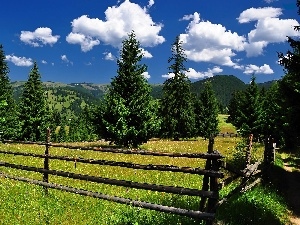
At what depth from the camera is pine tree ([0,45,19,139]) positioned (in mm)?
46688

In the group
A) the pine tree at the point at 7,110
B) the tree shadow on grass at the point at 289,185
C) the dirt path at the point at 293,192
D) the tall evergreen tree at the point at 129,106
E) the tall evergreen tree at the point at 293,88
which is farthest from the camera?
the pine tree at the point at 7,110

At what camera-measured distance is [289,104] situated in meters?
18.3

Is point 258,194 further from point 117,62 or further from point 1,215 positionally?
point 117,62

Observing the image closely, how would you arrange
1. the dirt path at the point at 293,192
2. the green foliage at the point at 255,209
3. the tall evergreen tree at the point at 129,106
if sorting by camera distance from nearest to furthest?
the green foliage at the point at 255,209
the dirt path at the point at 293,192
the tall evergreen tree at the point at 129,106

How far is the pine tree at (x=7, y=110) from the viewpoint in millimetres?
46688

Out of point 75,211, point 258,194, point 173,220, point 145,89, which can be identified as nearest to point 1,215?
point 75,211

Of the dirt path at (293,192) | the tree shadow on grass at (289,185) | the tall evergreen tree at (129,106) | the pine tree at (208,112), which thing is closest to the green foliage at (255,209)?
the dirt path at (293,192)

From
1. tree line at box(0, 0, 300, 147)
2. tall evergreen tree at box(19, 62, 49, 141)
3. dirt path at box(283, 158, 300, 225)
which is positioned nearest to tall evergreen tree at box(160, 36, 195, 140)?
tree line at box(0, 0, 300, 147)

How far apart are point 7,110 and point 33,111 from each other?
7.44 meters

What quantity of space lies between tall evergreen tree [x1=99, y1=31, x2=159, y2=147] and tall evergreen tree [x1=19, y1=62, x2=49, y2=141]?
21296mm

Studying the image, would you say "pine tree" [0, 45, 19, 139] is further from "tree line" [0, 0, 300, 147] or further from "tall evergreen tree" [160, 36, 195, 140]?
"tall evergreen tree" [160, 36, 195, 140]

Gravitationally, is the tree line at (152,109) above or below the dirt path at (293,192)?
above

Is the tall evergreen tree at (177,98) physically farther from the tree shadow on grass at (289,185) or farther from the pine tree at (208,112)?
the tree shadow on grass at (289,185)

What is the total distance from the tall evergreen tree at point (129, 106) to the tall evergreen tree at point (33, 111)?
21296mm
